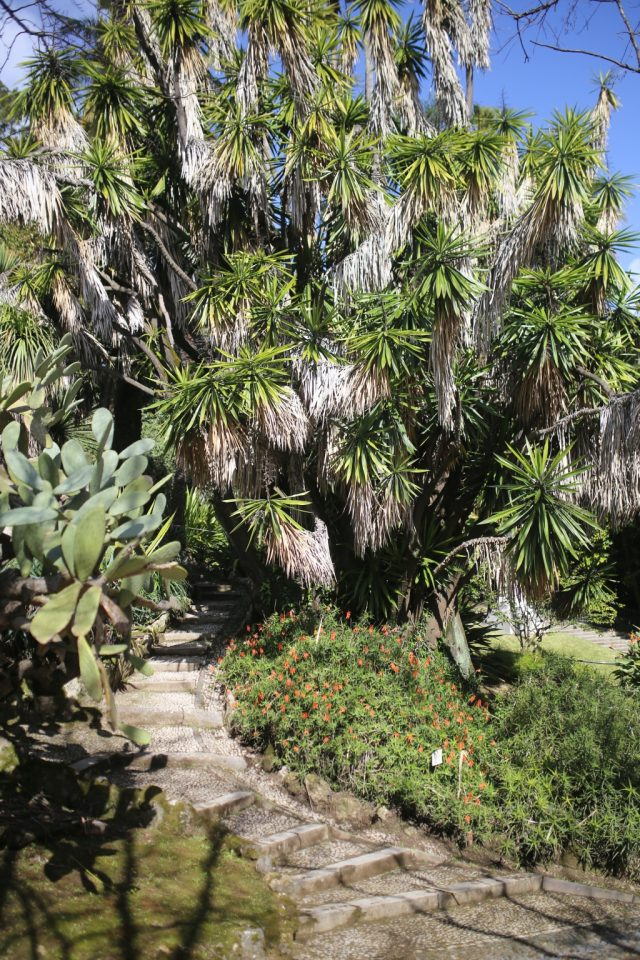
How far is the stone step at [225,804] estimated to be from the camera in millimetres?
5066

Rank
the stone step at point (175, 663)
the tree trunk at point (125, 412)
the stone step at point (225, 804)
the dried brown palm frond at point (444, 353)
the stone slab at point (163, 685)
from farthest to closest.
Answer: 1. the tree trunk at point (125, 412)
2. the stone step at point (175, 663)
3. the stone slab at point (163, 685)
4. the dried brown palm frond at point (444, 353)
5. the stone step at point (225, 804)

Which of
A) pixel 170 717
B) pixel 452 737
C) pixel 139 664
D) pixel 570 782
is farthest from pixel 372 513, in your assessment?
pixel 139 664

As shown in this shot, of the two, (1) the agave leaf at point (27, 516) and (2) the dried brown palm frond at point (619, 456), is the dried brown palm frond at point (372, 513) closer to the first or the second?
(2) the dried brown palm frond at point (619, 456)

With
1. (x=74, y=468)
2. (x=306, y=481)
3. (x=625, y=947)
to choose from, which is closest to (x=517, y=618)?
(x=306, y=481)

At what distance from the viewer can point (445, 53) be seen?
855cm

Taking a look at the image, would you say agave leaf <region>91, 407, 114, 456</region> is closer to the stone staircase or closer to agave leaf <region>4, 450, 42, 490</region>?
agave leaf <region>4, 450, 42, 490</region>

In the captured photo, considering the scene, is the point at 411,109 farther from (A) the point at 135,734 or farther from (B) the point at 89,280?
(A) the point at 135,734

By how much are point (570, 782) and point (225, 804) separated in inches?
93.4

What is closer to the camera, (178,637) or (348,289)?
(348,289)

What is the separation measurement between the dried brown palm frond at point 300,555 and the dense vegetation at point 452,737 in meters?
0.52

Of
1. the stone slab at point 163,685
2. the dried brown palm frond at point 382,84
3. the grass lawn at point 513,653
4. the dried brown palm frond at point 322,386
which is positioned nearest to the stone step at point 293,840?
the stone slab at point 163,685

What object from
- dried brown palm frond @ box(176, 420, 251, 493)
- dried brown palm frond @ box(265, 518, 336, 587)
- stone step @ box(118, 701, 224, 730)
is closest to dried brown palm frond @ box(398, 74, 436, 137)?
dried brown palm frond @ box(176, 420, 251, 493)

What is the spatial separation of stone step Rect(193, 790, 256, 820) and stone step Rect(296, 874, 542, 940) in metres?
1.01

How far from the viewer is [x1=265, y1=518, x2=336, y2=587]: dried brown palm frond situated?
711cm
